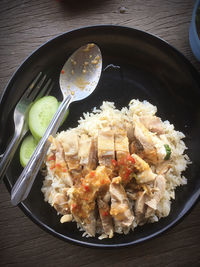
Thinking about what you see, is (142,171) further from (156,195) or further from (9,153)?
(9,153)

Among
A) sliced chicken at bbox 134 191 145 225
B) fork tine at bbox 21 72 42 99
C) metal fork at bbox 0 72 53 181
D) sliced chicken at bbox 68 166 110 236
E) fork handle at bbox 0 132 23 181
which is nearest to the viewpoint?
sliced chicken at bbox 68 166 110 236

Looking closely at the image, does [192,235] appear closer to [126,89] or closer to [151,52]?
[126,89]

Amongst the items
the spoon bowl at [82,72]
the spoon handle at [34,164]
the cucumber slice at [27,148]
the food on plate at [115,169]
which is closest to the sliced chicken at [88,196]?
the food on plate at [115,169]

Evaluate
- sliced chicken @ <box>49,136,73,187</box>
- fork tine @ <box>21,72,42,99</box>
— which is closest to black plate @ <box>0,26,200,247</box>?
fork tine @ <box>21,72,42,99</box>

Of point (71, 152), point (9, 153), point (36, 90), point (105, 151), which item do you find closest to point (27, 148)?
point (9, 153)

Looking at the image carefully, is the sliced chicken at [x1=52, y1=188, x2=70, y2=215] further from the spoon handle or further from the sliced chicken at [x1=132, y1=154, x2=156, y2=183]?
the sliced chicken at [x1=132, y1=154, x2=156, y2=183]

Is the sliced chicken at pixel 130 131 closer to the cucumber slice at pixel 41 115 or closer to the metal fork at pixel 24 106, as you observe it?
the cucumber slice at pixel 41 115
